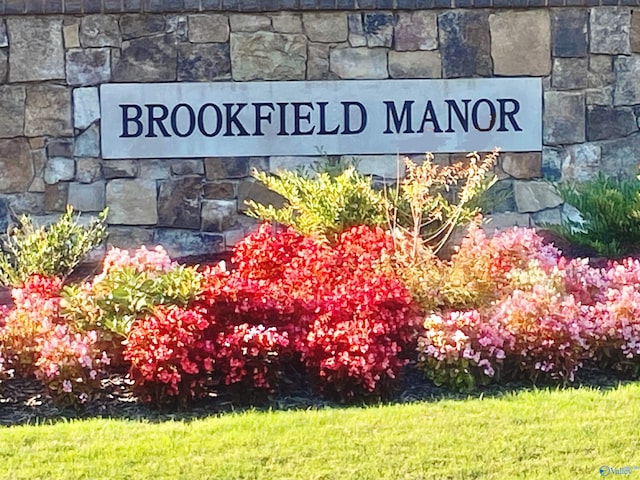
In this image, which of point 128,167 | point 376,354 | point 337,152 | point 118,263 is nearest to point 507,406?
point 376,354

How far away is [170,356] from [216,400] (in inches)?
12.9

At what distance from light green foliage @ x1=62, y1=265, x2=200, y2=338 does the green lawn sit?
2.31 feet

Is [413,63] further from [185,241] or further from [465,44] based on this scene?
[185,241]

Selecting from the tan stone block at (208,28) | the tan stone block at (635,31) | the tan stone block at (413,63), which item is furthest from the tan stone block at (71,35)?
the tan stone block at (635,31)

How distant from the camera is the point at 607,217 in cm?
677

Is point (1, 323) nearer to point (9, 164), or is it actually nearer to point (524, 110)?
point (9, 164)

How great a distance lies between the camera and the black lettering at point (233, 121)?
7465mm

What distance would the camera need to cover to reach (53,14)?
24.2 feet

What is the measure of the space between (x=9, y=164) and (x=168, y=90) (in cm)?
125

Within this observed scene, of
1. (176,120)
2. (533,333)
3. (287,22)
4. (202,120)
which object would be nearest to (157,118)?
(176,120)

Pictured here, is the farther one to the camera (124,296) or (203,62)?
(203,62)

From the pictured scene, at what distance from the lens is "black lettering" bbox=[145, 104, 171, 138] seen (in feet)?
24.4

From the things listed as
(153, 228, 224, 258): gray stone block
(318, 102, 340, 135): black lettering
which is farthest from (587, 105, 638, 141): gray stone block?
(153, 228, 224, 258): gray stone block

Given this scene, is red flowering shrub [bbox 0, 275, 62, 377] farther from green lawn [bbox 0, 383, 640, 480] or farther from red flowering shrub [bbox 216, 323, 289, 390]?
red flowering shrub [bbox 216, 323, 289, 390]
